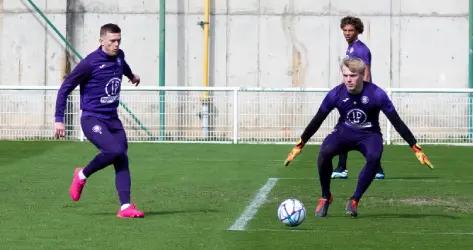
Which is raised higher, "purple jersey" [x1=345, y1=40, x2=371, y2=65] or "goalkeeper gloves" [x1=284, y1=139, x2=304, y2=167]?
"purple jersey" [x1=345, y1=40, x2=371, y2=65]

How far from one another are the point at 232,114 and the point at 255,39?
2045 millimetres

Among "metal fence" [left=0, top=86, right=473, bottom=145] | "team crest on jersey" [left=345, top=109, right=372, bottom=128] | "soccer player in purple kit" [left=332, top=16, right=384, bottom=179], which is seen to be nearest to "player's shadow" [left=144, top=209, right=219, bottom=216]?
"team crest on jersey" [left=345, top=109, right=372, bottom=128]

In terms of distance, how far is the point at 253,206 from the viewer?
12656 millimetres

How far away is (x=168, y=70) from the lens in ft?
82.9

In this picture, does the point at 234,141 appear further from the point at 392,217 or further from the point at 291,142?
the point at 392,217

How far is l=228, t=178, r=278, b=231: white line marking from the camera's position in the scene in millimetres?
11047

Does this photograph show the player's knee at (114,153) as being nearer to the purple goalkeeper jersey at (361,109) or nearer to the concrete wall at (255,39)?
the purple goalkeeper jersey at (361,109)

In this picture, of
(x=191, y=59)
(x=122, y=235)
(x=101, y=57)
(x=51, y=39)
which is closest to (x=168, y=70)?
(x=191, y=59)

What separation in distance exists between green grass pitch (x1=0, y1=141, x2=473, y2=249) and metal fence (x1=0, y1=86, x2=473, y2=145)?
282 centimetres

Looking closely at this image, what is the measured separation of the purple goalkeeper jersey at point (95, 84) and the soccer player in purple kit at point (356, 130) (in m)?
1.82

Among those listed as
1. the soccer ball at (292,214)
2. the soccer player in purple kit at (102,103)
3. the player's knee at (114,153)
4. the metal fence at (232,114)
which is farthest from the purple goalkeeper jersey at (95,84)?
the metal fence at (232,114)

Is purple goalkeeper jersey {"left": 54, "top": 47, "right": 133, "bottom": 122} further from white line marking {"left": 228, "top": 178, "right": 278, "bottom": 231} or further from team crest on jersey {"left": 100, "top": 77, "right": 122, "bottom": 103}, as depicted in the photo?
white line marking {"left": 228, "top": 178, "right": 278, "bottom": 231}

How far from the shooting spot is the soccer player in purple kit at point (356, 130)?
1171 centimetres

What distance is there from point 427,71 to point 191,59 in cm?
474
